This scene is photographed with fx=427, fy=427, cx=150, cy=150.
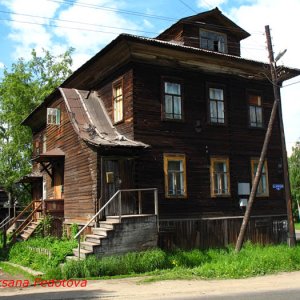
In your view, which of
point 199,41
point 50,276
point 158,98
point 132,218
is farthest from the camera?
point 199,41

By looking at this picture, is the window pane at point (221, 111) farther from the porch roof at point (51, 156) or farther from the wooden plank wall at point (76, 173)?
the porch roof at point (51, 156)

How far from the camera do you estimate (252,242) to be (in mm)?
18906

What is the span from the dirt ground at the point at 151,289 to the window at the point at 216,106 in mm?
8036

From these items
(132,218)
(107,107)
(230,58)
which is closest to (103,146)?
(132,218)

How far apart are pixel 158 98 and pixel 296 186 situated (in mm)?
39997

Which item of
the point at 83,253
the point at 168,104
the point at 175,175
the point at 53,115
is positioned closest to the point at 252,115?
the point at 168,104

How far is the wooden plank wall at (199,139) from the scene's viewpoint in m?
16.9

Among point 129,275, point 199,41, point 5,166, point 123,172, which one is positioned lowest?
point 129,275

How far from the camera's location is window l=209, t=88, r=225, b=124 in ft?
62.1

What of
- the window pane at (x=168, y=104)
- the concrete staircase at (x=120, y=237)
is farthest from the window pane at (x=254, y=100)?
the concrete staircase at (x=120, y=237)

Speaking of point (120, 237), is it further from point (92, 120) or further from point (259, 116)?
point (259, 116)

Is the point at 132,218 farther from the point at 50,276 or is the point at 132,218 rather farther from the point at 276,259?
the point at 276,259

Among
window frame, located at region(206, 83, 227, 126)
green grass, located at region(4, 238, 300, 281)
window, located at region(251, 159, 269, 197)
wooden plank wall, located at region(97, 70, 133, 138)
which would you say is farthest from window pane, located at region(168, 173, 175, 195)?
window, located at region(251, 159, 269, 197)

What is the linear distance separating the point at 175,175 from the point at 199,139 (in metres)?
2.05
